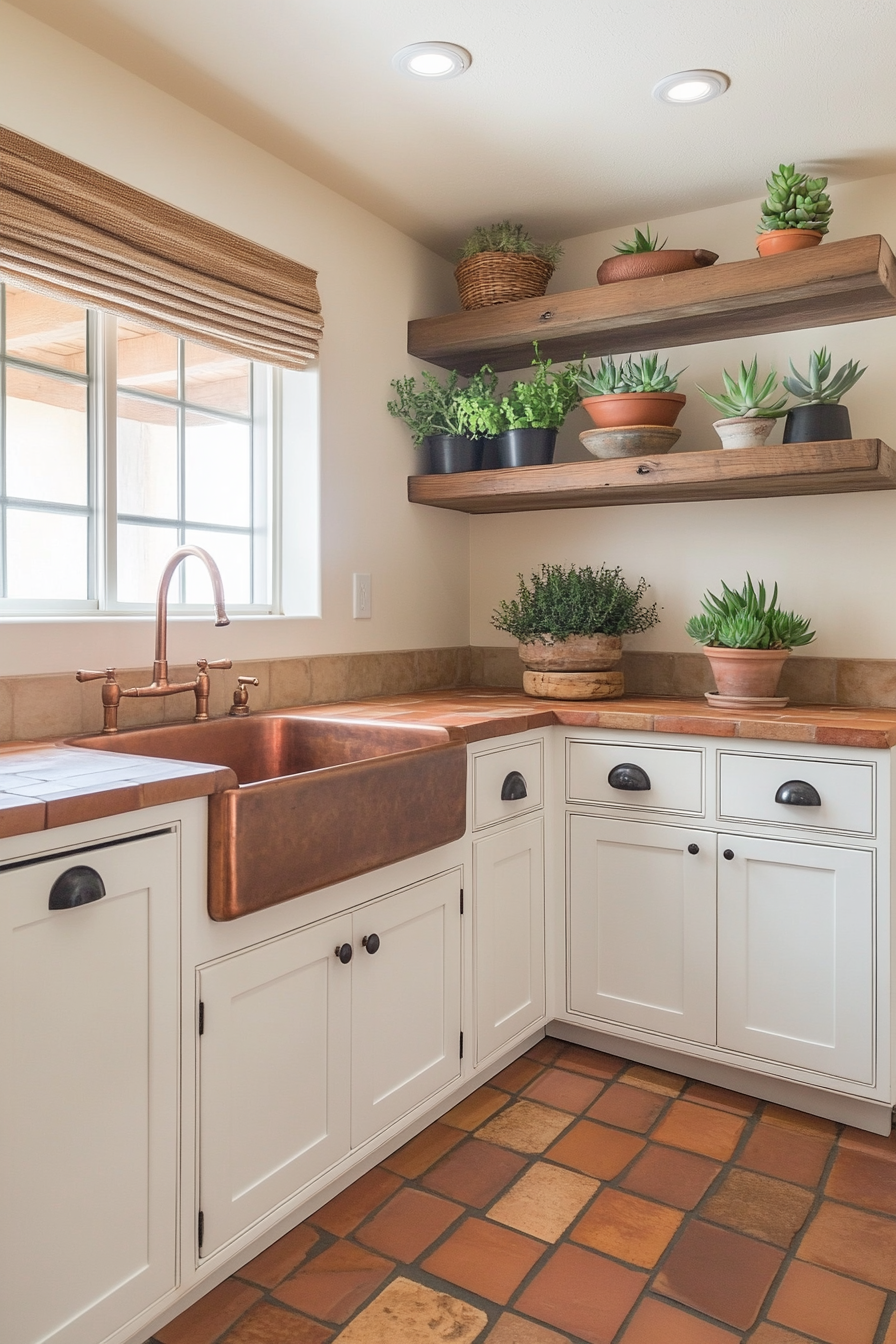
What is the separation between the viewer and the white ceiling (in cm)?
190

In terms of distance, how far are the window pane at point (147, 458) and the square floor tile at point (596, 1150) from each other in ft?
5.56

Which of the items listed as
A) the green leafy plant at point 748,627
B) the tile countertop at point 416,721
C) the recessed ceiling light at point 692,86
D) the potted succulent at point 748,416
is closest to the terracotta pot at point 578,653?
the tile countertop at point 416,721

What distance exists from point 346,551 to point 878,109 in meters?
1.68

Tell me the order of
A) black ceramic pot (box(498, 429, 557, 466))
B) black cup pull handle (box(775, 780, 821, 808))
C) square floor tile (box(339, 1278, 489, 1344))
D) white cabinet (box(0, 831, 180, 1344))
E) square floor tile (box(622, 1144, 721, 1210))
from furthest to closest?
black ceramic pot (box(498, 429, 557, 466)), black cup pull handle (box(775, 780, 821, 808)), square floor tile (box(622, 1144, 721, 1210)), square floor tile (box(339, 1278, 489, 1344)), white cabinet (box(0, 831, 180, 1344))

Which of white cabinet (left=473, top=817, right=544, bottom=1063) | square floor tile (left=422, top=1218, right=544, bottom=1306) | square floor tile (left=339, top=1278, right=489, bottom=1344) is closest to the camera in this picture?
square floor tile (left=339, top=1278, right=489, bottom=1344)

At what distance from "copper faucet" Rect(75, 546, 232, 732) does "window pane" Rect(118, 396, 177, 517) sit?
0.94ft

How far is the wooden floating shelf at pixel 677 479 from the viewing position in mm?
2271

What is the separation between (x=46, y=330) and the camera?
6.67ft

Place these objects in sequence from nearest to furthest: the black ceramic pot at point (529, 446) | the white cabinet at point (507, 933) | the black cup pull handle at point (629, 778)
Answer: the white cabinet at point (507, 933) < the black cup pull handle at point (629, 778) < the black ceramic pot at point (529, 446)

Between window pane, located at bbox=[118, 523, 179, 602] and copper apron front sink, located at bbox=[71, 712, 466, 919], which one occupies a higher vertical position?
window pane, located at bbox=[118, 523, 179, 602]

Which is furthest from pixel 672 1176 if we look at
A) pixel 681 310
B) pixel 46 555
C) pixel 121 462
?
pixel 681 310

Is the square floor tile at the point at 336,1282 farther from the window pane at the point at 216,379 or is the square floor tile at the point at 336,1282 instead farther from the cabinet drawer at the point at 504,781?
the window pane at the point at 216,379

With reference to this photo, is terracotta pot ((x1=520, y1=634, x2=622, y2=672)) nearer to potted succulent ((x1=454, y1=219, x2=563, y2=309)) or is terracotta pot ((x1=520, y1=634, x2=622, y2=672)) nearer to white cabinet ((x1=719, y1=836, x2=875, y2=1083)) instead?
white cabinet ((x1=719, y1=836, x2=875, y2=1083))

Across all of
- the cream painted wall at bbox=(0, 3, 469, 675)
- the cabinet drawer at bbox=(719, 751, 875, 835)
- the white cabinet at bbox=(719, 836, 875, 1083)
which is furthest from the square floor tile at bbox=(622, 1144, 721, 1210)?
the cream painted wall at bbox=(0, 3, 469, 675)
